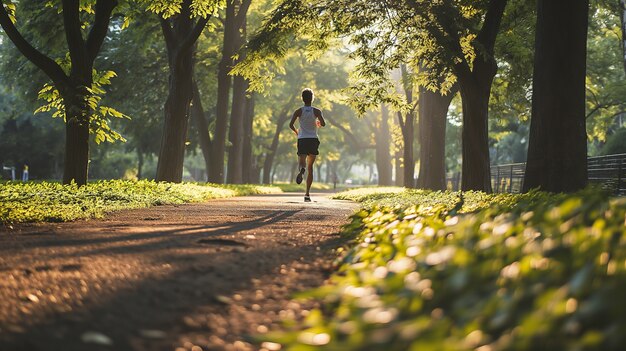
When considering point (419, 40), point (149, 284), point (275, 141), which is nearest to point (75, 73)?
point (419, 40)

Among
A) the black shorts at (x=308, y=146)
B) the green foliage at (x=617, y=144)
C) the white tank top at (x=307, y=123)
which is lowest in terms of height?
the black shorts at (x=308, y=146)

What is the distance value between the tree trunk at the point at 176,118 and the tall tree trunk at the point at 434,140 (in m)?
8.48

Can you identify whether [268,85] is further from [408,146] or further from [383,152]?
[383,152]

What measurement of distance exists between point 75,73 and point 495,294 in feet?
36.7

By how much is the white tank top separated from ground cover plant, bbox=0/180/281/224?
2.83m

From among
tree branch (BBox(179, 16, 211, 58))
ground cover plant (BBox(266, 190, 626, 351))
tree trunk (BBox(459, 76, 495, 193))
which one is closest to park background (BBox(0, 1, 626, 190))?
tree trunk (BBox(459, 76, 495, 193))

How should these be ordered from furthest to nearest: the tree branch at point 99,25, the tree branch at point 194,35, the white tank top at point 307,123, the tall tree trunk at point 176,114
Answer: the tall tree trunk at point 176,114 → the tree branch at point 194,35 → the tree branch at point 99,25 → the white tank top at point 307,123

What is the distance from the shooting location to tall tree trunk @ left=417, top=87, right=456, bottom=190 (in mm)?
20469

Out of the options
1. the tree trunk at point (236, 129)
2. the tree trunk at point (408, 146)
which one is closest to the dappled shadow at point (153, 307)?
the tree trunk at point (236, 129)

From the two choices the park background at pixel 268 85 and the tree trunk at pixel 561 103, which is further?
the park background at pixel 268 85

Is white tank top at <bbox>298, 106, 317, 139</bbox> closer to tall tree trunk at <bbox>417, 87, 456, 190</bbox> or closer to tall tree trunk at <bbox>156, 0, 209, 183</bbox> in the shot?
tall tree trunk at <bbox>156, 0, 209, 183</bbox>

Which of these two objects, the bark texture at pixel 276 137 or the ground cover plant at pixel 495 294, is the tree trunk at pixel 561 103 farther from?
the bark texture at pixel 276 137

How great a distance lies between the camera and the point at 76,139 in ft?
38.7

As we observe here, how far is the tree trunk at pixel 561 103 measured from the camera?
8.93m
